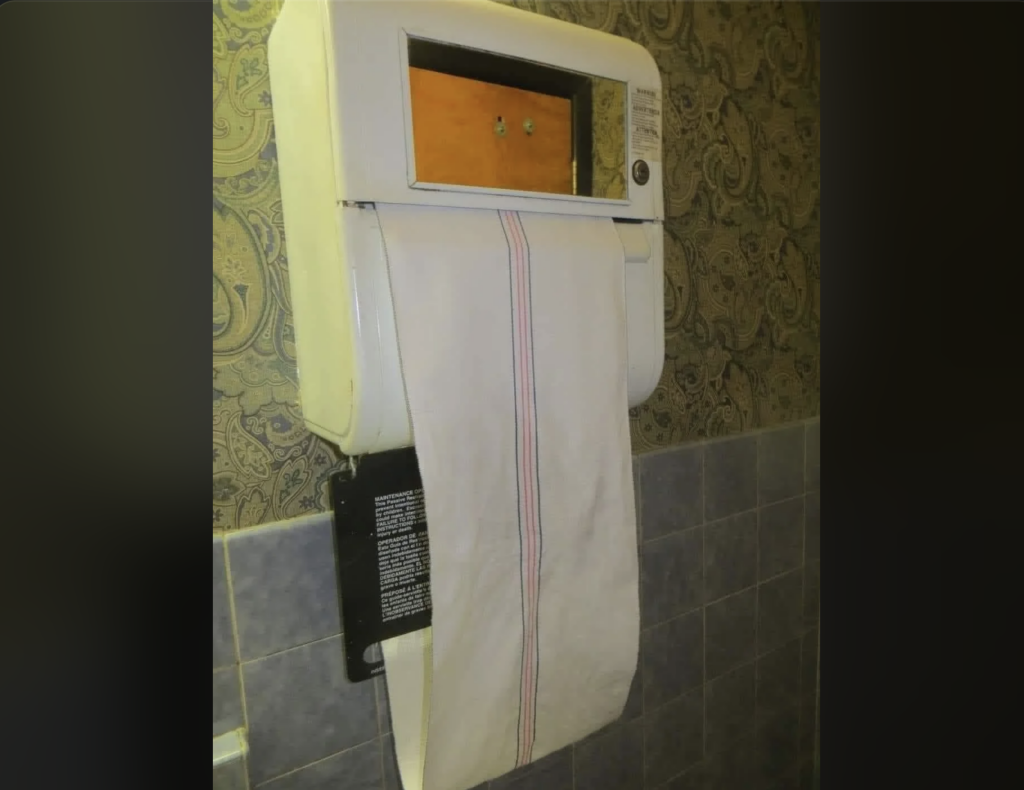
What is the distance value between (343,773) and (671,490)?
61cm

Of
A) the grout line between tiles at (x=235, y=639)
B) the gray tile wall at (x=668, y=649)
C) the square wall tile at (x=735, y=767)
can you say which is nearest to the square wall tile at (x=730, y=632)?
the gray tile wall at (x=668, y=649)

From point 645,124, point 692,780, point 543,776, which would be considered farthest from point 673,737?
point 645,124

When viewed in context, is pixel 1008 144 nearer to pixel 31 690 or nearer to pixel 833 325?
pixel 833 325

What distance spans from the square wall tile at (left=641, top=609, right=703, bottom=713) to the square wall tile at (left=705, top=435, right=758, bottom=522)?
0.19m

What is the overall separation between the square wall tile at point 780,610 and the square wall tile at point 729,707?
7cm

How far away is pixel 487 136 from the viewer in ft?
2.03

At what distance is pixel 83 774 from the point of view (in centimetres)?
17

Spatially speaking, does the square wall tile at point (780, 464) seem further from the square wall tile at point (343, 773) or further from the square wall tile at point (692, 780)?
the square wall tile at point (343, 773)

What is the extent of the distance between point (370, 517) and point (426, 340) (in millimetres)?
Result: 264

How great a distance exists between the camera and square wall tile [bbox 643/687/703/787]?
1.01 metres

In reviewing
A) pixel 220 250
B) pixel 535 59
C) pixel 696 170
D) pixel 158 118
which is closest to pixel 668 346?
pixel 696 170

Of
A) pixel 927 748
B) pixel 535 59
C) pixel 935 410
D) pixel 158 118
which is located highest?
pixel 535 59

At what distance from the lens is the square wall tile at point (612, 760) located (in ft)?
3.04

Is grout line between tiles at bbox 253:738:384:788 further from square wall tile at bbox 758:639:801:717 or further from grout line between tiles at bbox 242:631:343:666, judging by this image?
square wall tile at bbox 758:639:801:717
